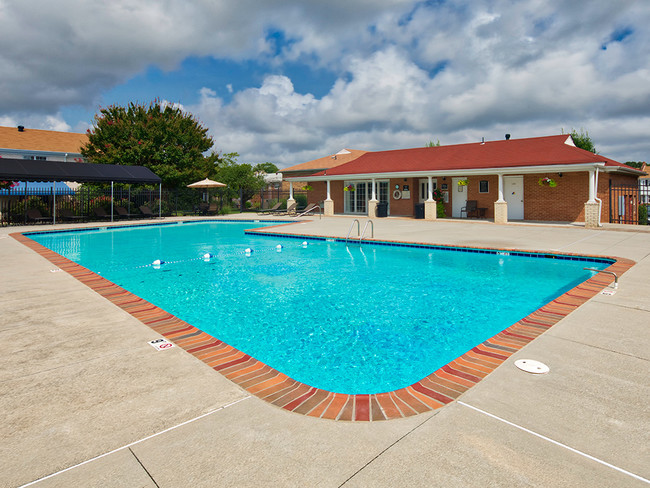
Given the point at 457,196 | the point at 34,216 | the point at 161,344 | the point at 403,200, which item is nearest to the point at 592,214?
the point at 457,196

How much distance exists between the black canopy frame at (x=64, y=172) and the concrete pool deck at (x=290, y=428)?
759 inches

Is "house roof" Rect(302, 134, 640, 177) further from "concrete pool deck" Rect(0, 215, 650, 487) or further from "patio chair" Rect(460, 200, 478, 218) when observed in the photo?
"concrete pool deck" Rect(0, 215, 650, 487)

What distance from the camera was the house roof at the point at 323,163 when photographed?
39.7m

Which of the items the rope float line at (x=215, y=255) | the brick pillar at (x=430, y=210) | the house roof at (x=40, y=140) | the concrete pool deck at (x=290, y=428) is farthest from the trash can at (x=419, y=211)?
the house roof at (x=40, y=140)

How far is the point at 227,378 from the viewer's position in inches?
127

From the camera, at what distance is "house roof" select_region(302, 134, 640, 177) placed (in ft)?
64.2

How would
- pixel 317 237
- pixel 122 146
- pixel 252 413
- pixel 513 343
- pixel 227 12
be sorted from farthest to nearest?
pixel 122 146 < pixel 317 237 < pixel 227 12 < pixel 513 343 < pixel 252 413

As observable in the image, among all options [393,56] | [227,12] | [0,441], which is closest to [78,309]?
[0,441]

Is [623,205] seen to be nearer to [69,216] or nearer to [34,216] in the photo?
[69,216]

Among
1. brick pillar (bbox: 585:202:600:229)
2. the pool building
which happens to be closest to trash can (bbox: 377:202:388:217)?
the pool building

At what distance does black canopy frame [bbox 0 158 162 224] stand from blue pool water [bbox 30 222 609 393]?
8.49 meters

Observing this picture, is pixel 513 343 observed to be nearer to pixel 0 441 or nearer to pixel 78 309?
pixel 0 441

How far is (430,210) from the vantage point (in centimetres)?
2294

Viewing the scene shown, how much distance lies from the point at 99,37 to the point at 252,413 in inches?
744
